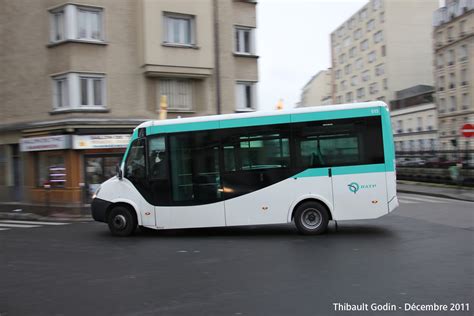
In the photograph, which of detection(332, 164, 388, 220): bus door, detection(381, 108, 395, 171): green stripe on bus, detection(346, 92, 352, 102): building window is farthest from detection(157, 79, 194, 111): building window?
detection(346, 92, 352, 102): building window

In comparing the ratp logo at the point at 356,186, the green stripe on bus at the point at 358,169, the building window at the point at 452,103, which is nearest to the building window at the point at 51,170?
the green stripe on bus at the point at 358,169

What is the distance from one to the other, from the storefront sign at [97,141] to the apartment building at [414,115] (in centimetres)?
4941

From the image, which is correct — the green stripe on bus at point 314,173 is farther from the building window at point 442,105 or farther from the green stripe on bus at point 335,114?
the building window at point 442,105

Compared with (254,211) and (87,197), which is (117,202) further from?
(87,197)

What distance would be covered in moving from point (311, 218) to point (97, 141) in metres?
11.5

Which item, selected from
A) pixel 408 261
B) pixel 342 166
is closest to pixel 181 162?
pixel 342 166

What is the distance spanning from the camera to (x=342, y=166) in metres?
10.2

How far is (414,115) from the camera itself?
6625 centimetres

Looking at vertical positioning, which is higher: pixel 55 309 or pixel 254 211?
pixel 254 211

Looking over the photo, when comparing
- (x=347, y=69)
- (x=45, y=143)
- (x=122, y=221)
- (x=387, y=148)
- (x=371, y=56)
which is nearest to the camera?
(x=387, y=148)

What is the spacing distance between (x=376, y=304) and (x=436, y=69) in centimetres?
6407

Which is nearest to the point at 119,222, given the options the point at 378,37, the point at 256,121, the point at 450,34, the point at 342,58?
the point at 256,121

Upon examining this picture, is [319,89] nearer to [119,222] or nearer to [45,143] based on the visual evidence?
[45,143]

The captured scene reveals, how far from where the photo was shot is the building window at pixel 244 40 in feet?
73.9
